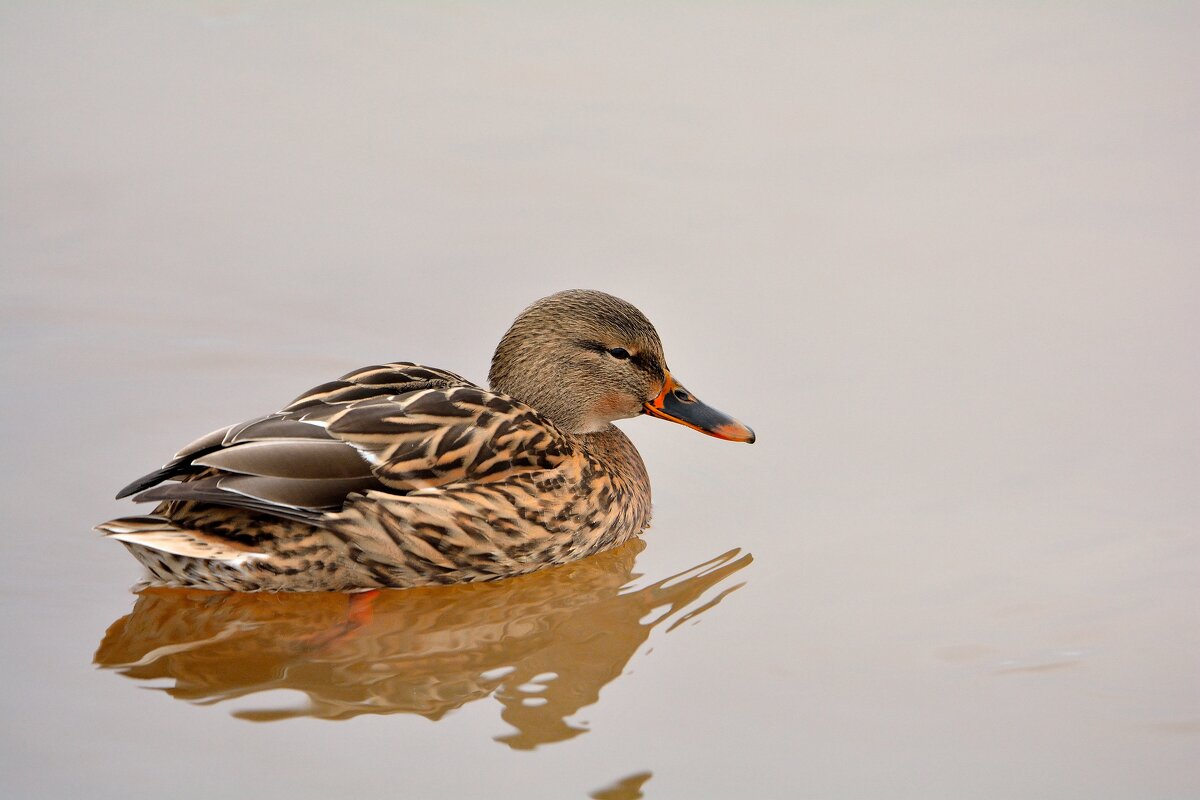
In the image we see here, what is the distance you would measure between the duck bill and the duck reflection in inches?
29.8

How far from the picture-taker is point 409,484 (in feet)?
21.1

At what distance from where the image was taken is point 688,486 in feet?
24.8

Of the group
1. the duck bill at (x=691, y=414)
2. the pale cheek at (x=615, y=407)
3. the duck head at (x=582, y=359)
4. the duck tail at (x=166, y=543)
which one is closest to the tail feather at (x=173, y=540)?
the duck tail at (x=166, y=543)

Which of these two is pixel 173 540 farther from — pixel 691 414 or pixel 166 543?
pixel 691 414

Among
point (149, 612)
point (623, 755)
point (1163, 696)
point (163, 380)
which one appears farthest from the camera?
point (163, 380)

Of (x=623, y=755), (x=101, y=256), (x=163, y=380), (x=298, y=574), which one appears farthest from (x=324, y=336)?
(x=623, y=755)

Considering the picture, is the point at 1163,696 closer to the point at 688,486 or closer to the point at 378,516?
the point at 688,486

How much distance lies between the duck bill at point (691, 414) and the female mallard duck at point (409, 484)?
0.01 m

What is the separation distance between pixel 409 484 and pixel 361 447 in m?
0.26

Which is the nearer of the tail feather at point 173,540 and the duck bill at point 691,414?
the tail feather at point 173,540

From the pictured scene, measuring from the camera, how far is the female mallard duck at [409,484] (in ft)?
20.2

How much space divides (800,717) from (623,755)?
698mm

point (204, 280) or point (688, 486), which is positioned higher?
point (204, 280)

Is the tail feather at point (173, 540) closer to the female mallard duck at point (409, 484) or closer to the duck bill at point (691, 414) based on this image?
the female mallard duck at point (409, 484)
